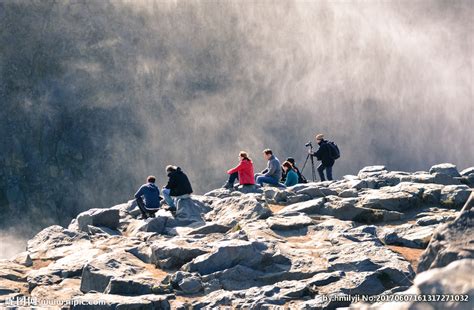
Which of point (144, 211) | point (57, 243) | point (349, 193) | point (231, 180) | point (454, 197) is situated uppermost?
point (231, 180)

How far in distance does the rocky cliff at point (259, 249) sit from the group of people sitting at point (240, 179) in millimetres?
654

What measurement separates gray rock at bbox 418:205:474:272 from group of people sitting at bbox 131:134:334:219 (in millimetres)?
17520

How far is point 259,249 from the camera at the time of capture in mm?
20578

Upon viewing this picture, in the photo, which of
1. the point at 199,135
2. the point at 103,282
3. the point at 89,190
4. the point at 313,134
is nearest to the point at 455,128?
the point at 313,134

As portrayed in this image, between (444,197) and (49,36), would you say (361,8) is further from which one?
(444,197)

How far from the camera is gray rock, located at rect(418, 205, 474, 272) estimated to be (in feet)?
36.7

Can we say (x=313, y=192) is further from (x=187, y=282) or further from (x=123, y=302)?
(x=123, y=302)

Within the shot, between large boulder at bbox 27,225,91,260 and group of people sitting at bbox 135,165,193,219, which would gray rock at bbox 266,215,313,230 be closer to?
group of people sitting at bbox 135,165,193,219

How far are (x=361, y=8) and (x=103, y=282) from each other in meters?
135

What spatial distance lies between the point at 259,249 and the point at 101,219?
31.7 feet

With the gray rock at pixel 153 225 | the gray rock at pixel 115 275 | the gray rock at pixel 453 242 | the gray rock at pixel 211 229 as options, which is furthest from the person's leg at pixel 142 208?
the gray rock at pixel 453 242

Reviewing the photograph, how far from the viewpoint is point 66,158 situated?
13350 cm

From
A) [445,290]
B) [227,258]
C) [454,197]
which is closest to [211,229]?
[227,258]

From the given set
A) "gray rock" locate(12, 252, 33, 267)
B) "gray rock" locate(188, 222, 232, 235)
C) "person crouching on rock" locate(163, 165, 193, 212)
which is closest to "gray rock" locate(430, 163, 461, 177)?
"person crouching on rock" locate(163, 165, 193, 212)
